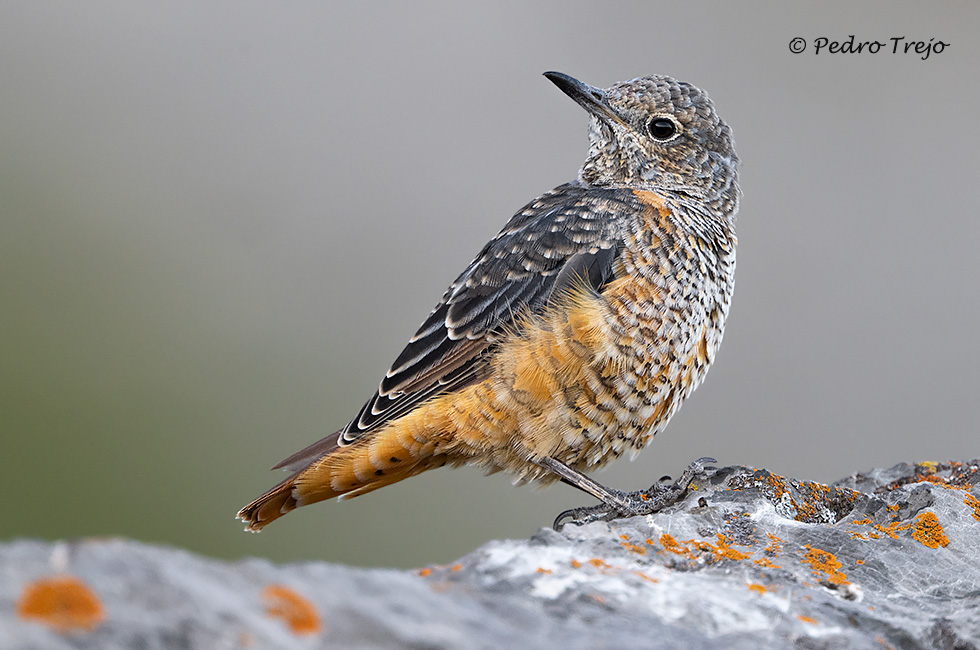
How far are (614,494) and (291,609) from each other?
3.24 m

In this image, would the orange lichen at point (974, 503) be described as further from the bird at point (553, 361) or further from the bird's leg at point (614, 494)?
the bird at point (553, 361)

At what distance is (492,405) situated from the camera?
4.88 m

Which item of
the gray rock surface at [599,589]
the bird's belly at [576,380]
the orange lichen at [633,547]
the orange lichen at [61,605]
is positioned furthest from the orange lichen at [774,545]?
the orange lichen at [61,605]

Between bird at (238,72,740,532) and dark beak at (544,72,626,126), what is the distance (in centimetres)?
87

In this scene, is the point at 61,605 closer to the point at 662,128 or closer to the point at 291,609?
the point at 291,609

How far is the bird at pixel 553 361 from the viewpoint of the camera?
4867 mm

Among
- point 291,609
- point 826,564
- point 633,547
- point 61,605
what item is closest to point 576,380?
point 633,547

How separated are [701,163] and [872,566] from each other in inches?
142

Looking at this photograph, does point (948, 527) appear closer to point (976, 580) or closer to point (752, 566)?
point (976, 580)

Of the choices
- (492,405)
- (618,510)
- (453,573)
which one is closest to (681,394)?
(618,510)

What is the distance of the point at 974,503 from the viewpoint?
13.6 feet

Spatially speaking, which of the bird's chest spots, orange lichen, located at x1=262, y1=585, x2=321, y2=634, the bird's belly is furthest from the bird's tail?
orange lichen, located at x1=262, y1=585, x2=321, y2=634

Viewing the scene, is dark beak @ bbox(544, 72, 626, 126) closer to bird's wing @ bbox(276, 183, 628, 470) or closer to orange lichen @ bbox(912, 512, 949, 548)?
bird's wing @ bbox(276, 183, 628, 470)

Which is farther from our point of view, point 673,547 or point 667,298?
point 667,298
